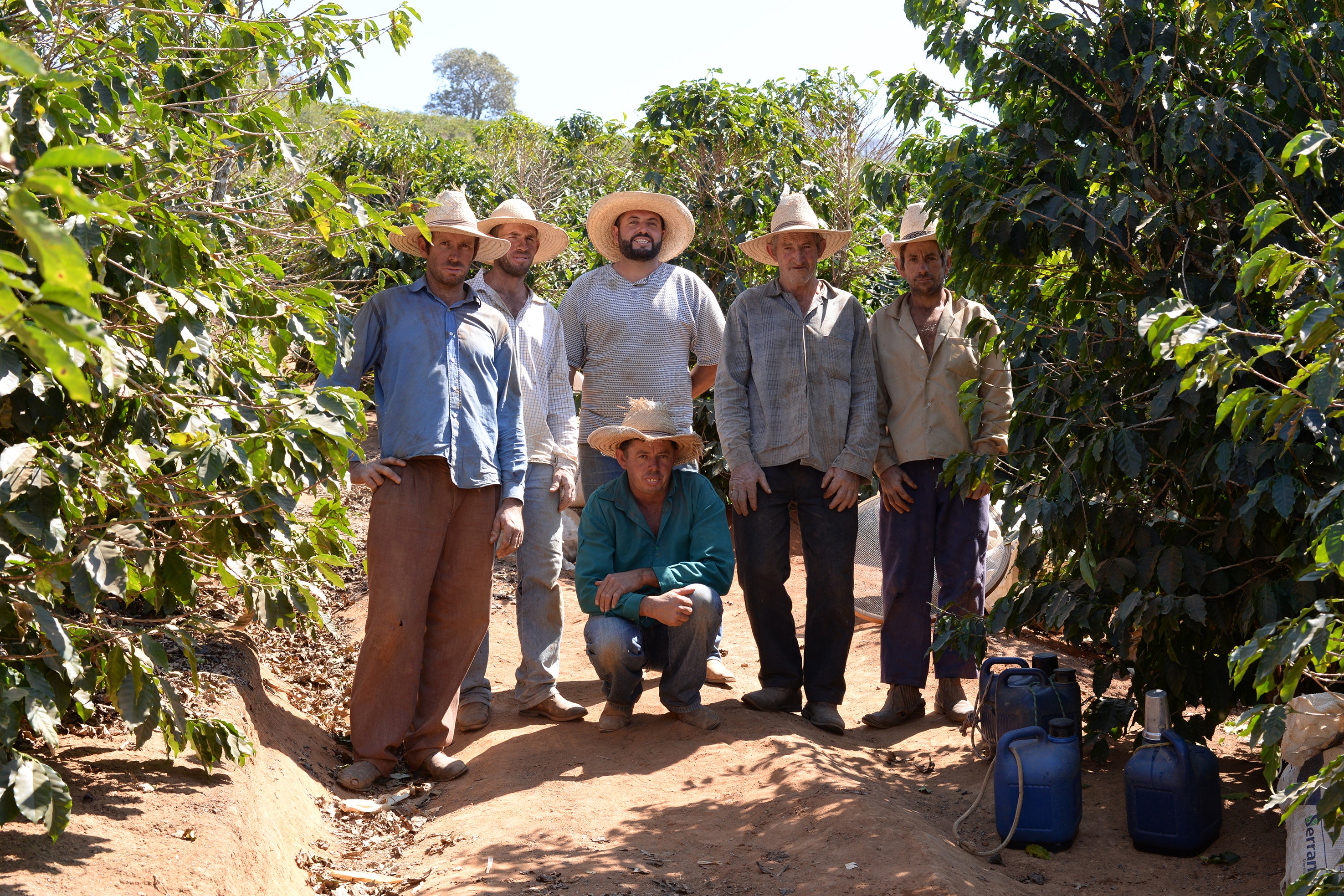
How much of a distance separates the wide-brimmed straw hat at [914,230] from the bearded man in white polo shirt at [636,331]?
90cm

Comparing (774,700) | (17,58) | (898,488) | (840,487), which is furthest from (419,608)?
(17,58)

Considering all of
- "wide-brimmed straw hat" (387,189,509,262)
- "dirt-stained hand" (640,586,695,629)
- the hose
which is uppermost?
"wide-brimmed straw hat" (387,189,509,262)

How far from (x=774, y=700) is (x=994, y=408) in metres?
1.60

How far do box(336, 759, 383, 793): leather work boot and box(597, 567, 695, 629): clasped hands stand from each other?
1.05m

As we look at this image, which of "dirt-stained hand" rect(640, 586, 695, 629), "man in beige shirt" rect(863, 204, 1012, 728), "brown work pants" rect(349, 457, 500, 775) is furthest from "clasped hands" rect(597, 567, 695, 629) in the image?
"man in beige shirt" rect(863, 204, 1012, 728)

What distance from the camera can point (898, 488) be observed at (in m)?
4.82

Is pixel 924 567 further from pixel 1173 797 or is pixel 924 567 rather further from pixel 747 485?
pixel 1173 797

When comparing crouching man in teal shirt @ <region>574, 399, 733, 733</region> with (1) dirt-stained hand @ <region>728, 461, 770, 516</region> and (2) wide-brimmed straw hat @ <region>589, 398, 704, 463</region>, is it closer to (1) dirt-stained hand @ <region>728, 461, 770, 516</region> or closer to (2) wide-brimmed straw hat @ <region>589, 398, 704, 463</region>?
(2) wide-brimmed straw hat @ <region>589, 398, 704, 463</region>

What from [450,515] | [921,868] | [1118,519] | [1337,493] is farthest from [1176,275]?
[450,515]

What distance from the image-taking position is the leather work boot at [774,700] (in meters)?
4.69

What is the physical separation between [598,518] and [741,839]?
1.42 metres

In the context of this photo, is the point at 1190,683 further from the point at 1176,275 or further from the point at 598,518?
the point at 598,518

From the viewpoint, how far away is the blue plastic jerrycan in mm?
3639

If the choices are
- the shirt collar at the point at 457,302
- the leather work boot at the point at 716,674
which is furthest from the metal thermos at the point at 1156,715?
the shirt collar at the point at 457,302
